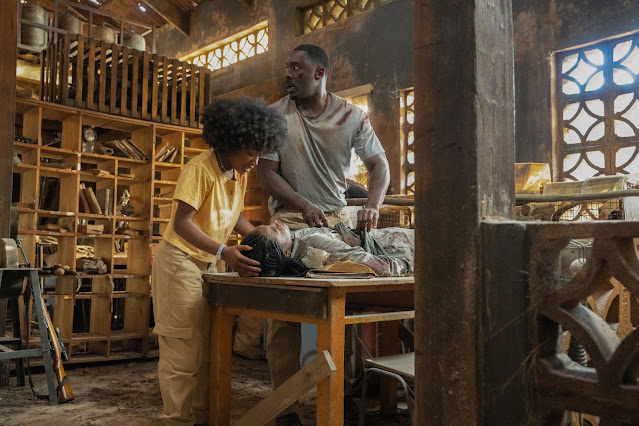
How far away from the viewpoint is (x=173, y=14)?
492 inches

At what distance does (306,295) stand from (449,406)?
1.05m

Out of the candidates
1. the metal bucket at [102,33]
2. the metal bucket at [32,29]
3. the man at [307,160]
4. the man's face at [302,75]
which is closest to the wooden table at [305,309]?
the man at [307,160]

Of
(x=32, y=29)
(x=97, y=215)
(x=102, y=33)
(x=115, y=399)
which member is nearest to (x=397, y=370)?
(x=115, y=399)

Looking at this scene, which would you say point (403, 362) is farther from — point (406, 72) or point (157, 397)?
point (406, 72)

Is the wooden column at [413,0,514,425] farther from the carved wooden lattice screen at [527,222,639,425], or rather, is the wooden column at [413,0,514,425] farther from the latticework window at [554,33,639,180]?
the latticework window at [554,33,639,180]

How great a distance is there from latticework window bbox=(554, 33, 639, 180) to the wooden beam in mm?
8164

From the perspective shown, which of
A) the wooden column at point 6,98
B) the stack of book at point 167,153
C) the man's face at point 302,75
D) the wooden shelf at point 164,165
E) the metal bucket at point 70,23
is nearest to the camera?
the man's face at point 302,75

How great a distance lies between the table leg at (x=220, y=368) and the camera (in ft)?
10.9

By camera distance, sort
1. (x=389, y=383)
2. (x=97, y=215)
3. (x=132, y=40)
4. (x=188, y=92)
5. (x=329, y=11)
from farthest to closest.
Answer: (x=132, y=40), (x=329, y=11), (x=188, y=92), (x=97, y=215), (x=389, y=383)

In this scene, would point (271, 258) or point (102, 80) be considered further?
point (102, 80)

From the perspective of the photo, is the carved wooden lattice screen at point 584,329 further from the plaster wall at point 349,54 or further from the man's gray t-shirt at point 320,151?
the plaster wall at point 349,54

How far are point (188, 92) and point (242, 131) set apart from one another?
5.01 metres

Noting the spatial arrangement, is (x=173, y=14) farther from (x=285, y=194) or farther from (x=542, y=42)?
(x=285, y=194)

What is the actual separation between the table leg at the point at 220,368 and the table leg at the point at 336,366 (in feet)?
2.87
